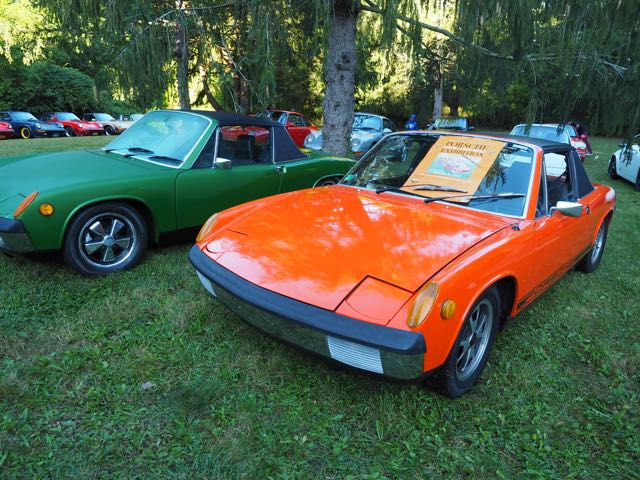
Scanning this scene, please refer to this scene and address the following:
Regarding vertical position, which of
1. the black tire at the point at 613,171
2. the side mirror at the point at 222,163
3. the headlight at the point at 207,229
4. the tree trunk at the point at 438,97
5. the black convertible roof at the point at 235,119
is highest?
the tree trunk at the point at 438,97

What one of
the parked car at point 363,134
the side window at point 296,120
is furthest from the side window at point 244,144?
the side window at point 296,120

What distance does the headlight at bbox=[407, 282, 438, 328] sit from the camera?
2.01 meters

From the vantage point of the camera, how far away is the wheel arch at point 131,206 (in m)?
3.40

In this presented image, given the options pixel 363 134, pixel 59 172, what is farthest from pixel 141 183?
pixel 363 134

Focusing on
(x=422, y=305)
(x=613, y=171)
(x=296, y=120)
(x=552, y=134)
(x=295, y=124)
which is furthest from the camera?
(x=296, y=120)

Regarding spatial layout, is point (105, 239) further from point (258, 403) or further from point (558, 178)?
point (558, 178)

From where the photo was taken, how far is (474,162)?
3.23 meters

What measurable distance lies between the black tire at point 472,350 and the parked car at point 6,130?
884 inches

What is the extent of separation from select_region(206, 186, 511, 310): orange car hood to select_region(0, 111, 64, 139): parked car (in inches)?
857

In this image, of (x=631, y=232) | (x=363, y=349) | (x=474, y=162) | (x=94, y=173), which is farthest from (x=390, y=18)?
(x=631, y=232)

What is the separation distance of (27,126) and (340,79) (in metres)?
19.3

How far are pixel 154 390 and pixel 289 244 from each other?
1088 mm

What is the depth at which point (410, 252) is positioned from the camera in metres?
2.44

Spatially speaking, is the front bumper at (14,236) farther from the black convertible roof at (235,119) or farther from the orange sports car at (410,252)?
the black convertible roof at (235,119)
